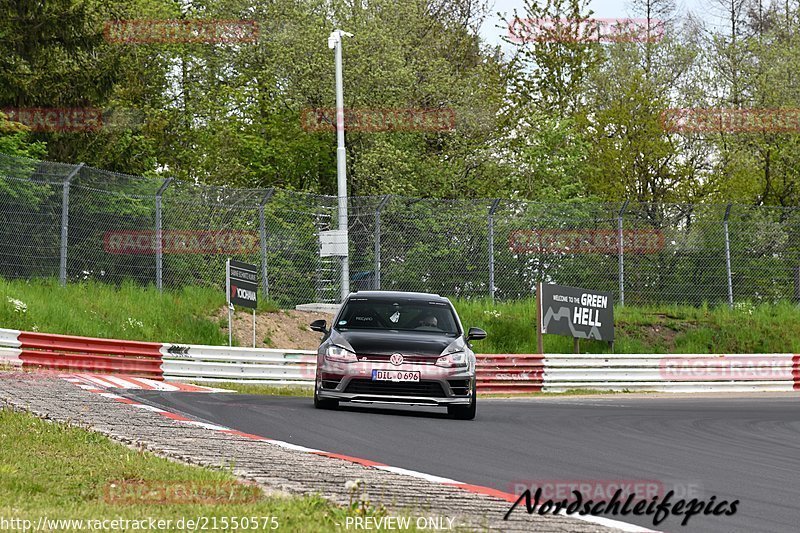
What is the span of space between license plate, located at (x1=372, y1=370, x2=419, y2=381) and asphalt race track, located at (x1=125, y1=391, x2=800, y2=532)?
1.51ft

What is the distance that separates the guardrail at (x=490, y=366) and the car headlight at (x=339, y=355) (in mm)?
7003

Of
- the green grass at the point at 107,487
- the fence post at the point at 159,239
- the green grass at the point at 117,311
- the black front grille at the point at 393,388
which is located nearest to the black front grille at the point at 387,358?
the black front grille at the point at 393,388

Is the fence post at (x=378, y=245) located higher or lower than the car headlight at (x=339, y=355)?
higher

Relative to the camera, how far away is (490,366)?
24984 millimetres

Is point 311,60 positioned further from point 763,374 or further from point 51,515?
point 51,515

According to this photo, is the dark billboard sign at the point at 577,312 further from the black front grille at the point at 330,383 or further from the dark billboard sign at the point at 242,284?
the black front grille at the point at 330,383

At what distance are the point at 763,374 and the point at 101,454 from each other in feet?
69.3

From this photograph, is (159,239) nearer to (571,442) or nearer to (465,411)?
(465,411)

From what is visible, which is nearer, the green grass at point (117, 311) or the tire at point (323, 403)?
the tire at point (323, 403)

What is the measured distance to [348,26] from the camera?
45031mm

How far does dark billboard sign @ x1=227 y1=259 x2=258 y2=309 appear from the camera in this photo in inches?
952

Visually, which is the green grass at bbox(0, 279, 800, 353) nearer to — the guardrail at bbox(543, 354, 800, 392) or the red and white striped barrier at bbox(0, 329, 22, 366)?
the guardrail at bbox(543, 354, 800, 392)

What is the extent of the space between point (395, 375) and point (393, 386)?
0.13 meters

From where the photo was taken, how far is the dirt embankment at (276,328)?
27.4 meters
